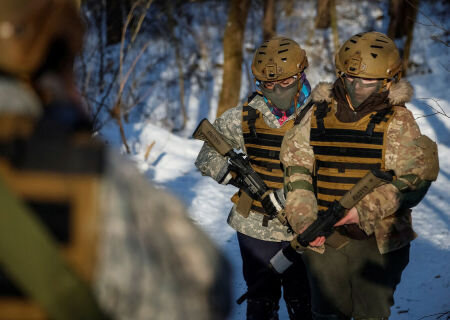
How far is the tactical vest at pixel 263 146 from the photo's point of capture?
3.42 metres

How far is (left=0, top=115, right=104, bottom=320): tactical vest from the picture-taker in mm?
991

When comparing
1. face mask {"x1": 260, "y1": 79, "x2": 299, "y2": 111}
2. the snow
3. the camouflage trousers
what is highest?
face mask {"x1": 260, "y1": 79, "x2": 299, "y2": 111}

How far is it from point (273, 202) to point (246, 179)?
240mm

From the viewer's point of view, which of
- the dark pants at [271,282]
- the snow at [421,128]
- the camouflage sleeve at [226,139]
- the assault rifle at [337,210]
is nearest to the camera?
the assault rifle at [337,210]

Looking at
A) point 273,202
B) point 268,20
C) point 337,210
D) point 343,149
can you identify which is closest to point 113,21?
point 268,20

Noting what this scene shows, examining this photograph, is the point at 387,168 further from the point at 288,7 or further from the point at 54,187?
the point at 288,7

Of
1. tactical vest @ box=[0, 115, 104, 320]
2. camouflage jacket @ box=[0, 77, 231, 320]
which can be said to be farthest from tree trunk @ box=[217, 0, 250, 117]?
tactical vest @ box=[0, 115, 104, 320]

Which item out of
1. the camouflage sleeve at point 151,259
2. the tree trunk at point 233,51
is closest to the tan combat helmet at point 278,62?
the camouflage sleeve at point 151,259

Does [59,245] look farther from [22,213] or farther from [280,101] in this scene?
[280,101]

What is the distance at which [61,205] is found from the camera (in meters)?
1.02

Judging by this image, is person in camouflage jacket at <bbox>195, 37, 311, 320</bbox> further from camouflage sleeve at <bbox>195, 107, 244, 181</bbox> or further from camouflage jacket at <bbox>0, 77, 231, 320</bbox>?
camouflage jacket at <bbox>0, 77, 231, 320</bbox>

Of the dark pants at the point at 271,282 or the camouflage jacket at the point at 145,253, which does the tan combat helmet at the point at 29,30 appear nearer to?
the camouflage jacket at the point at 145,253

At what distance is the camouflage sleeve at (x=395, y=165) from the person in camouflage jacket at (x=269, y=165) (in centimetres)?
65

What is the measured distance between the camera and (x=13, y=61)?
3.27 feet
